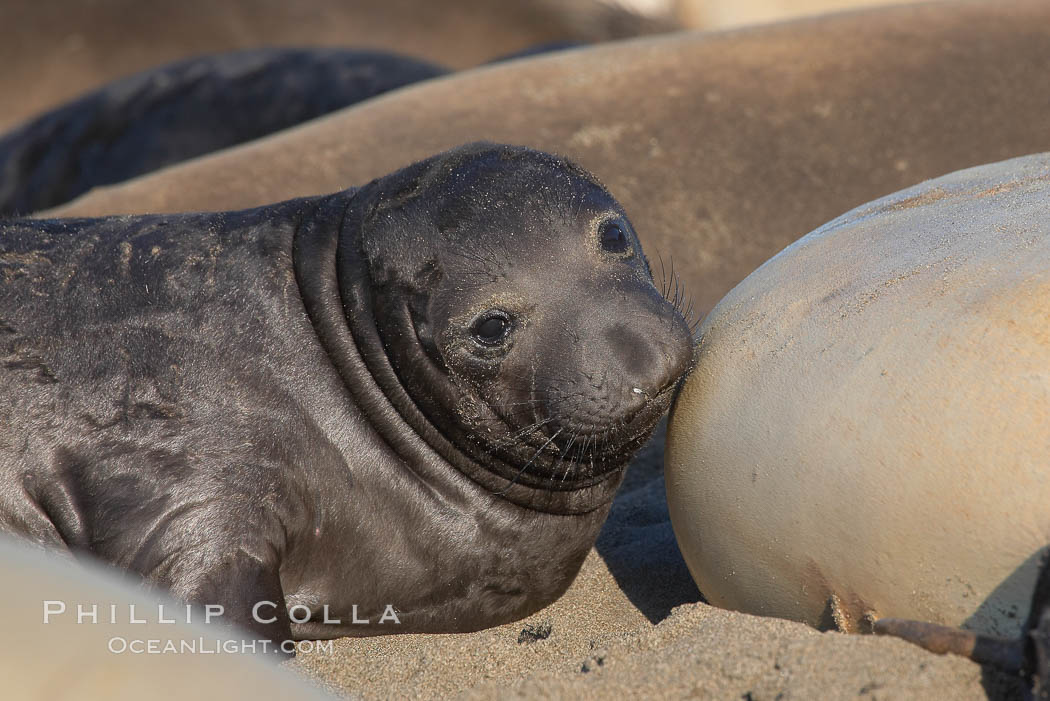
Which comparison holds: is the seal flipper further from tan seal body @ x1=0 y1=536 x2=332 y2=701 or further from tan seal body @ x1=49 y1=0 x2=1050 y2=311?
tan seal body @ x1=49 y1=0 x2=1050 y2=311

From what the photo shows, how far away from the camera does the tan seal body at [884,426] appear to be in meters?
1.96

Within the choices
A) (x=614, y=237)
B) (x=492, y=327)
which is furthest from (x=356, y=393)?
(x=614, y=237)

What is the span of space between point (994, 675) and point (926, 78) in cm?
371

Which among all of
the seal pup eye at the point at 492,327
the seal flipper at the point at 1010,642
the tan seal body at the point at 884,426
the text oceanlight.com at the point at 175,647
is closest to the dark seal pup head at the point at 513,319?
the seal pup eye at the point at 492,327

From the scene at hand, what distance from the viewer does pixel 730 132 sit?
5.00 metres

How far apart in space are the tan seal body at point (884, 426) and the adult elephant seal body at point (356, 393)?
0.81 ft

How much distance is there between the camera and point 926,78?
5.07 m

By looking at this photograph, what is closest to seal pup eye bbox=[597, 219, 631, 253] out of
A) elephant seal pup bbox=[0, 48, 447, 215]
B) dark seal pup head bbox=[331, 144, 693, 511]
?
dark seal pup head bbox=[331, 144, 693, 511]

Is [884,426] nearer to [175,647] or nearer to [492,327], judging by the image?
[492,327]

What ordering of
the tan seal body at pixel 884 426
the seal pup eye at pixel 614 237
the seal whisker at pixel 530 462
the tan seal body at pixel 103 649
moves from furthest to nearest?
the seal pup eye at pixel 614 237 < the seal whisker at pixel 530 462 < the tan seal body at pixel 884 426 < the tan seal body at pixel 103 649

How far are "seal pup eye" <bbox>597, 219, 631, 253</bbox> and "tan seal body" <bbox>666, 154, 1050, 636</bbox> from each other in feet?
1.22

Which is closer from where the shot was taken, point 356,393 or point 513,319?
point 513,319

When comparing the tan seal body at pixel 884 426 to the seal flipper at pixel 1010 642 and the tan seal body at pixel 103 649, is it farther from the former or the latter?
the tan seal body at pixel 103 649

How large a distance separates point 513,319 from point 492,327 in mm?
50
